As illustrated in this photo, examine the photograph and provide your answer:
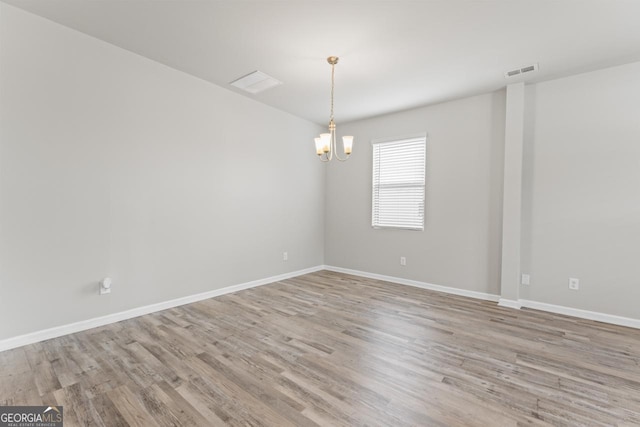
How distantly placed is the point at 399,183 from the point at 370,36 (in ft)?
7.91

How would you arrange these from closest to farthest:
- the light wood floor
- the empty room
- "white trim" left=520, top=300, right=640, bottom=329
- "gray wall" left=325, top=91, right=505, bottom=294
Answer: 1. the light wood floor
2. the empty room
3. "white trim" left=520, top=300, right=640, bottom=329
4. "gray wall" left=325, top=91, right=505, bottom=294

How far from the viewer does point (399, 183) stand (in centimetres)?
455

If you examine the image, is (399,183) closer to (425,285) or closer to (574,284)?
(425,285)

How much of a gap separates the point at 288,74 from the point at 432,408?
10.9ft

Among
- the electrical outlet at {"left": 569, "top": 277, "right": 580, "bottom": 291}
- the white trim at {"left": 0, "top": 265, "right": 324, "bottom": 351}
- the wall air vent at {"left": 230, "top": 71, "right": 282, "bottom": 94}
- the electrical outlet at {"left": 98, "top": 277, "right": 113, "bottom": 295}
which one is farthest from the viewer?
the wall air vent at {"left": 230, "top": 71, "right": 282, "bottom": 94}

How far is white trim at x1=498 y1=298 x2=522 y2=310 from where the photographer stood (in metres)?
3.44

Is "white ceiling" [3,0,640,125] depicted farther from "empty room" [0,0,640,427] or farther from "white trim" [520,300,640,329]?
"white trim" [520,300,640,329]

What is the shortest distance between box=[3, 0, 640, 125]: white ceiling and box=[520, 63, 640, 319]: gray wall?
303mm

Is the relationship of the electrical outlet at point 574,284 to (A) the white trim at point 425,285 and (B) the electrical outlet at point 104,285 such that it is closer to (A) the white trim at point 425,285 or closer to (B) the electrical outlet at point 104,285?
(A) the white trim at point 425,285

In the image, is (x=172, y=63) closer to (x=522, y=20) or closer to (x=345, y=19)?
(x=345, y=19)

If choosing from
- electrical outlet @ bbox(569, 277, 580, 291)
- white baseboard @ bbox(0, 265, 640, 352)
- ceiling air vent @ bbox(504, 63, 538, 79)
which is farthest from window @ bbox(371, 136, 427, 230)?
electrical outlet @ bbox(569, 277, 580, 291)

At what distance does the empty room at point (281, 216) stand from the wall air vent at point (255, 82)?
30 millimetres

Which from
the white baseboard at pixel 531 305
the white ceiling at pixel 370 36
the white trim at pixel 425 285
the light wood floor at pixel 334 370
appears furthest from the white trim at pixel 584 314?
the white ceiling at pixel 370 36

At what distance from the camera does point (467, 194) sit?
12.9ft
